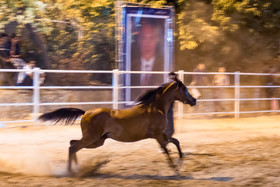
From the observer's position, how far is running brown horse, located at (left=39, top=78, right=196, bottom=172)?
17.7 ft

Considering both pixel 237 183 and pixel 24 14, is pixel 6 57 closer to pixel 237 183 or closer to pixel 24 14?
pixel 24 14

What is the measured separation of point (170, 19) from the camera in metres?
10.7

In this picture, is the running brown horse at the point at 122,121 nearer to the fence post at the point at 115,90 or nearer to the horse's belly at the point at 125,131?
the horse's belly at the point at 125,131

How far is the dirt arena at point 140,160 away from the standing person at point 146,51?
2.03 m

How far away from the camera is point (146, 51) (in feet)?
34.5

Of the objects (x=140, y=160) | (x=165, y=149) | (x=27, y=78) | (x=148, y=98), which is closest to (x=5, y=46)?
(x=27, y=78)

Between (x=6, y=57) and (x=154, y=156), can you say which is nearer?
(x=154, y=156)

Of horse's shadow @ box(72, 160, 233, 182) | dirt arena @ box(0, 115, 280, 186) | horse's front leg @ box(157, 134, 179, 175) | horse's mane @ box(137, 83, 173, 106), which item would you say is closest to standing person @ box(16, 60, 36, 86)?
dirt arena @ box(0, 115, 280, 186)

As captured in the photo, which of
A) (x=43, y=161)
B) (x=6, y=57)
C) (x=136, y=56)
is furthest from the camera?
(x=6, y=57)

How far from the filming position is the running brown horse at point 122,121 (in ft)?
17.7

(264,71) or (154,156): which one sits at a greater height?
(264,71)

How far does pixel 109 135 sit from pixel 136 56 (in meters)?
5.28

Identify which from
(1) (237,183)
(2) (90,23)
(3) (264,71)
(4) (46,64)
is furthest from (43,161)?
(3) (264,71)

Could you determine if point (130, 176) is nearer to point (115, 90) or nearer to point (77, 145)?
point (77, 145)
